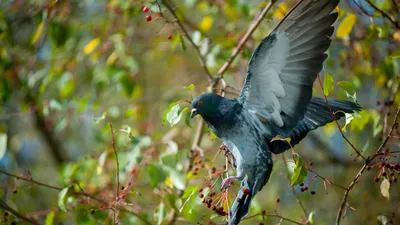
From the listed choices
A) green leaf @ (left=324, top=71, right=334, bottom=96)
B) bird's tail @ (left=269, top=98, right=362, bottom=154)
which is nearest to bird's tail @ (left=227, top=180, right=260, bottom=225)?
bird's tail @ (left=269, top=98, right=362, bottom=154)

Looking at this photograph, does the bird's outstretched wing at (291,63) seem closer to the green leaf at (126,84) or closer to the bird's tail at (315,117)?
the bird's tail at (315,117)

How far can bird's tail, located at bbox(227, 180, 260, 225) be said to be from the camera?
2.22 m

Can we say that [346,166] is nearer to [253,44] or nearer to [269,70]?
[253,44]

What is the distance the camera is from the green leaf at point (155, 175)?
111 inches

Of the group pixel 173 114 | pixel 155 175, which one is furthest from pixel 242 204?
pixel 155 175

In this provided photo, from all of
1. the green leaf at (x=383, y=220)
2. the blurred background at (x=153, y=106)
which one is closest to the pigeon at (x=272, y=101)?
the blurred background at (x=153, y=106)

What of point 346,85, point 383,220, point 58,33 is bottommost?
point 58,33

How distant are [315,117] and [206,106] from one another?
474mm

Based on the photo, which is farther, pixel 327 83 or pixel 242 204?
pixel 242 204

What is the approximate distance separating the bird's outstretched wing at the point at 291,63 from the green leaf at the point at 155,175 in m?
0.80

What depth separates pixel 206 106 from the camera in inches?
90.6

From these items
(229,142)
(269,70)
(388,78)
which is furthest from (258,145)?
(388,78)

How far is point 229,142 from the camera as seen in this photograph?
232cm

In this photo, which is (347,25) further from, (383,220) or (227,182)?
(227,182)
